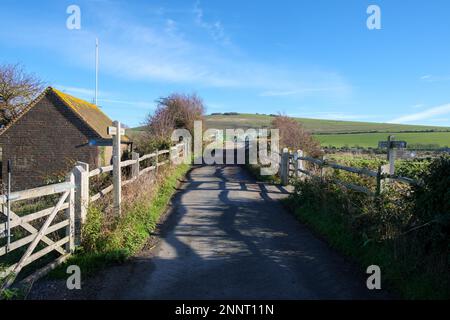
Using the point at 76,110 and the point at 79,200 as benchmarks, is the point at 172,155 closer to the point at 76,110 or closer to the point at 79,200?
the point at 76,110

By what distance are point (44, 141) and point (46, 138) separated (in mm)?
217

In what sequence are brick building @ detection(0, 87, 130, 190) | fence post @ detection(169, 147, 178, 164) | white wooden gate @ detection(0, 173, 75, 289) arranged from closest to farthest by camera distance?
white wooden gate @ detection(0, 173, 75, 289) < fence post @ detection(169, 147, 178, 164) < brick building @ detection(0, 87, 130, 190)

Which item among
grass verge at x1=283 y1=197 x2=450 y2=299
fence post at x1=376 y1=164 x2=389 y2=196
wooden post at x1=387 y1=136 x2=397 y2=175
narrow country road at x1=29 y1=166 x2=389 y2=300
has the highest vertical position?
wooden post at x1=387 y1=136 x2=397 y2=175

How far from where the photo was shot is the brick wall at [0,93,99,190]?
80.7 ft

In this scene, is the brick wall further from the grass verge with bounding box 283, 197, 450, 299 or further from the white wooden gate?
the grass verge with bounding box 283, 197, 450, 299

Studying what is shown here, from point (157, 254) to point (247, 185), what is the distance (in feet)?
31.4

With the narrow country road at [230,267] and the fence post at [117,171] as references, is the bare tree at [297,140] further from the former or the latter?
the fence post at [117,171]

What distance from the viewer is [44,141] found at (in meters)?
24.7

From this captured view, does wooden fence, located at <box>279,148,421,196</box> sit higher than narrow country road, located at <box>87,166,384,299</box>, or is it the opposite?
wooden fence, located at <box>279,148,421,196</box>

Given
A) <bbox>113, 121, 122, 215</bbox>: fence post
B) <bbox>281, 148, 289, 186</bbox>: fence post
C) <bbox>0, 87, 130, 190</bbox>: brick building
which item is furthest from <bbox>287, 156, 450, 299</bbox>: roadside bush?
<bbox>0, 87, 130, 190</bbox>: brick building

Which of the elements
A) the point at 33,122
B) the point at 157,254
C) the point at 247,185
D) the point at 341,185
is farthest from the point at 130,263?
the point at 33,122

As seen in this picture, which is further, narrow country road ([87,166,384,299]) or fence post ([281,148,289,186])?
fence post ([281,148,289,186])

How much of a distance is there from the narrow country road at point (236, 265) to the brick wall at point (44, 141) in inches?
642
